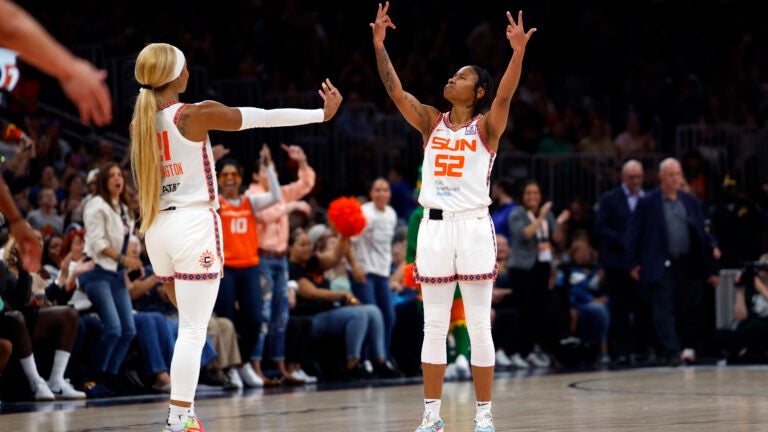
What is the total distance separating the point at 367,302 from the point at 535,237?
6.92 ft

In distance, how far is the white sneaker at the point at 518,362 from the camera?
45.7 feet

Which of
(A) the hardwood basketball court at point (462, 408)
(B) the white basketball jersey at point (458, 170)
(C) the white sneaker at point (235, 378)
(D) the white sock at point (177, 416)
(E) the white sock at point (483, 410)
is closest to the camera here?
(D) the white sock at point (177, 416)

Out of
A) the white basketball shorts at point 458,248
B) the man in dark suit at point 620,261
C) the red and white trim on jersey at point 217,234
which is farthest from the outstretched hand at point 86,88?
the man in dark suit at point 620,261

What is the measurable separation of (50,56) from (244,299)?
27.5 ft

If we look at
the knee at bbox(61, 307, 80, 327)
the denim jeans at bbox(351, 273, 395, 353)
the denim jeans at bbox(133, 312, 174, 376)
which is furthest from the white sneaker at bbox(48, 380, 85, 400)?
the denim jeans at bbox(351, 273, 395, 353)

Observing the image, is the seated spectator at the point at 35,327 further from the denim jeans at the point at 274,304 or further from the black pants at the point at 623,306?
the black pants at the point at 623,306

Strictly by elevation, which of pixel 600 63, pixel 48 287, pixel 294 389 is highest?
pixel 600 63

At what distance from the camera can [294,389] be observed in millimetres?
11164

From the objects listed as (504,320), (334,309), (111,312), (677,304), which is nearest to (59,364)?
(111,312)

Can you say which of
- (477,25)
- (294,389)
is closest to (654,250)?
(294,389)

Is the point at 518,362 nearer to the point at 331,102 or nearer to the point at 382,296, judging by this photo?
the point at 382,296

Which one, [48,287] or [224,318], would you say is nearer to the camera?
[48,287]

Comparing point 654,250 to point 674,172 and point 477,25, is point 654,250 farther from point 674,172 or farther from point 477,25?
point 477,25

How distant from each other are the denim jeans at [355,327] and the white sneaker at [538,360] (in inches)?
92.4
